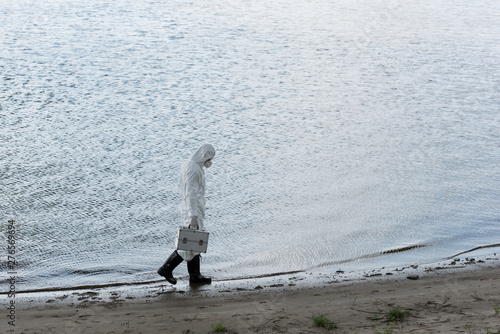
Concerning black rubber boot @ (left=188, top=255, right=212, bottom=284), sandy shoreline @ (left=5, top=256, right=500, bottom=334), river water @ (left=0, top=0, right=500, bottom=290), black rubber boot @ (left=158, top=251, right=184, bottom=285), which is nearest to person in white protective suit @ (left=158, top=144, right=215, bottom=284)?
black rubber boot @ (left=158, top=251, right=184, bottom=285)

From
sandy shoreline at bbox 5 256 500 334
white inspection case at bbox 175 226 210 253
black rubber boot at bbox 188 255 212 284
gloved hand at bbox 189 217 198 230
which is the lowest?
sandy shoreline at bbox 5 256 500 334

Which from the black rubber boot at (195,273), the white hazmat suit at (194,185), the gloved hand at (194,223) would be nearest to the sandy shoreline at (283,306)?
the black rubber boot at (195,273)

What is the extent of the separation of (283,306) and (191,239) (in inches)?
53.1

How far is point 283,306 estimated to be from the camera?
7.06m

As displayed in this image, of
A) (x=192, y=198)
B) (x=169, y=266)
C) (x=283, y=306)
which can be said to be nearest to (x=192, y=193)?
(x=192, y=198)

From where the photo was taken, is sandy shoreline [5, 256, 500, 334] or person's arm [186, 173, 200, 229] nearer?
sandy shoreline [5, 256, 500, 334]

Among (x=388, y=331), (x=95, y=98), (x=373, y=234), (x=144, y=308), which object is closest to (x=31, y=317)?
(x=144, y=308)

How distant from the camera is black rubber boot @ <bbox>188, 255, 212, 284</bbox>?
751 centimetres

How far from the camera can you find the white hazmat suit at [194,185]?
277 inches

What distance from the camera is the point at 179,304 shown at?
6.99 metres

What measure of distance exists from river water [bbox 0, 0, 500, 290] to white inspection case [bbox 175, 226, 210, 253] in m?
1.32

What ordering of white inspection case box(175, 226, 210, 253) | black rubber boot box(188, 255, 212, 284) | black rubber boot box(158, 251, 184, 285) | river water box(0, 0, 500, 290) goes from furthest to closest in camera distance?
1. river water box(0, 0, 500, 290)
2. black rubber boot box(188, 255, 212, 284)
3. black rubber boot box(158, 251, 184, 285)
4. white inspection case box(175, 226, 210, 253)

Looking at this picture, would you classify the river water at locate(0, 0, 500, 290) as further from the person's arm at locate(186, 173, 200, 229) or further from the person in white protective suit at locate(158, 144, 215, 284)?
the person's arm at locate(186, 173, 200, 229)

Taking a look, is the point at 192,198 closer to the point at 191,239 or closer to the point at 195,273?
the point at 191,239
